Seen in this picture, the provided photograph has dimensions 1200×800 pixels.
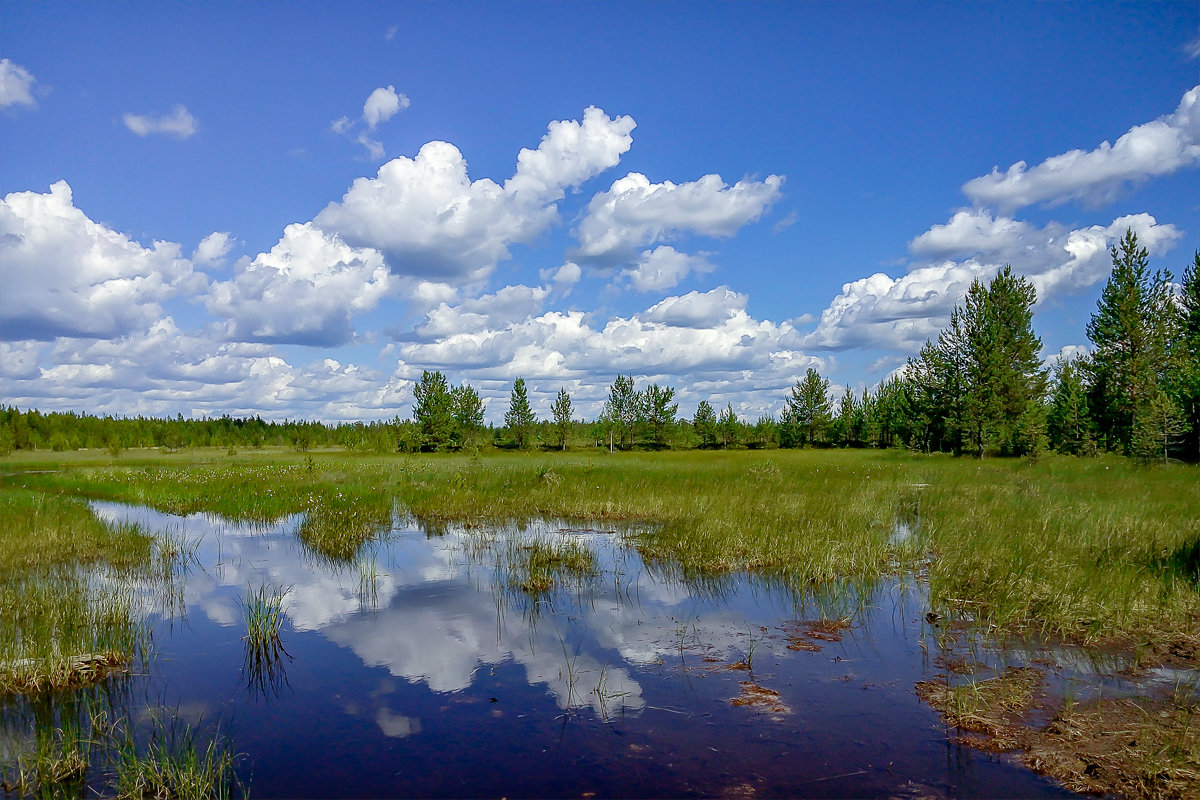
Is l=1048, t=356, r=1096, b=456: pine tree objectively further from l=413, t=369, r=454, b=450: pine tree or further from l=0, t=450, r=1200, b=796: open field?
l=413, t=369, r=454, b=450: pine tree

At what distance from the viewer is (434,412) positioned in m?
78.1

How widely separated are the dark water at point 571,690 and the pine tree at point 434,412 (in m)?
64.8

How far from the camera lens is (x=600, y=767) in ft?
20.4

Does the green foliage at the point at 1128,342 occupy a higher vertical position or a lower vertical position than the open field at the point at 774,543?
higher

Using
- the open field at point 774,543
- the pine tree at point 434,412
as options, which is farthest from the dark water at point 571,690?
the pine tree at point 434,412

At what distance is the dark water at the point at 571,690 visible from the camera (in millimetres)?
6047

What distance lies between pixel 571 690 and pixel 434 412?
72.8 m

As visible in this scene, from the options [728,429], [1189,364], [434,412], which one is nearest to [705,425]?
[728,429]

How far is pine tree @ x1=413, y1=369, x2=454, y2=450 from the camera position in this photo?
Answer: 255 feet

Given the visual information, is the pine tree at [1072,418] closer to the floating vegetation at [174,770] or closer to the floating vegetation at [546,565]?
the floating vegetation at [546,565]

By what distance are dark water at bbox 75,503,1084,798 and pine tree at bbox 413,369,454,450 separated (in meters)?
64.8

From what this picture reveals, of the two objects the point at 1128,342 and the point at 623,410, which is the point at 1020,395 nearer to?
the point at 1128,342

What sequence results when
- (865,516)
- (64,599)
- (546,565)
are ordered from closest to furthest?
(64,599) → (546,565) → (865,516)

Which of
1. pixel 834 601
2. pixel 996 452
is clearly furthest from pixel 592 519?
pixel 996 452
